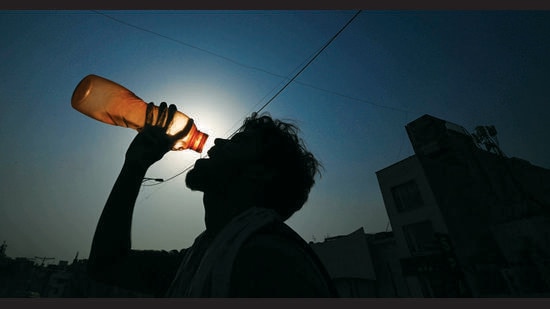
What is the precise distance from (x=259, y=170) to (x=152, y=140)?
2.16ft

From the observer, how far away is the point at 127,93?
2.28 metres

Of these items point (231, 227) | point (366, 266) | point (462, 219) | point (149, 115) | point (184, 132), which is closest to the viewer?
point (231, 227)

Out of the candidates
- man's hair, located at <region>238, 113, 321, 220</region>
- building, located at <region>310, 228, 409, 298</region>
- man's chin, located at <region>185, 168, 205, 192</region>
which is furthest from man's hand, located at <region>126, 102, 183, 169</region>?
building, located at <region>310, 228, 409, 298</region>

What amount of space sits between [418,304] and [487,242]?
19655mm

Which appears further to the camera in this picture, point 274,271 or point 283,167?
point 283,167

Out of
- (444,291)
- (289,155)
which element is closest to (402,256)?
(444,291)

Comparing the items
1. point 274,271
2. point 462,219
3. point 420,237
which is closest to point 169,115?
point 274,271

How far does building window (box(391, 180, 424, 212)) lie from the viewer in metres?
15.3

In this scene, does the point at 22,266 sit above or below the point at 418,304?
above

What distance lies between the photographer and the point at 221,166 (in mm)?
1451

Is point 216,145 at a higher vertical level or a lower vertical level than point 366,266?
higher

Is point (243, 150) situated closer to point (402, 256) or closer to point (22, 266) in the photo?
point (402, 256)

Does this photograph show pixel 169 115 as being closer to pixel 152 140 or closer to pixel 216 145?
pixel 152 140

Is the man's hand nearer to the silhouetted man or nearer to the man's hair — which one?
the silhouetted man
